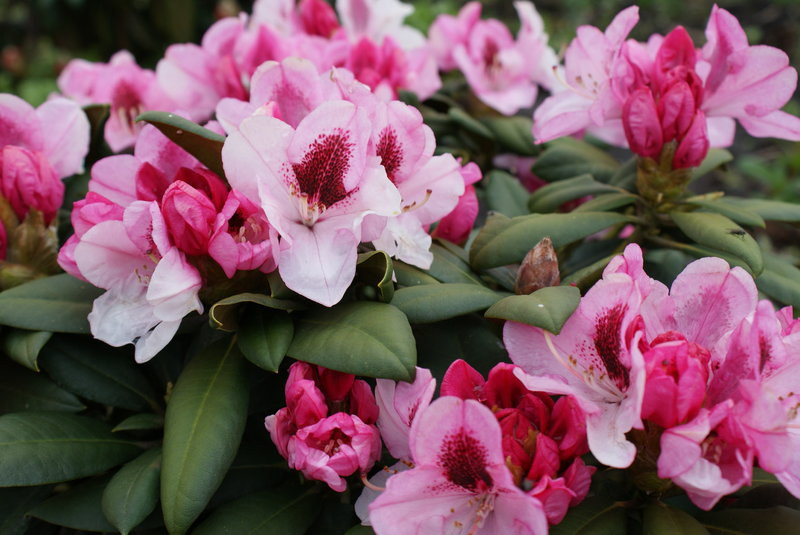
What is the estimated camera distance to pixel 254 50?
151 cm

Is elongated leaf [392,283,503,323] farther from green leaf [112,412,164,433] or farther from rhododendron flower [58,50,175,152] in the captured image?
rhododendron flower [58,50,175,152]

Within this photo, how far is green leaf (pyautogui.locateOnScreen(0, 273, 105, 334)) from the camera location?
103 cm

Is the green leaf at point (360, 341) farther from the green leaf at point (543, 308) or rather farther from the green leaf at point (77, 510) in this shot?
the green leaf at point (77, 510)

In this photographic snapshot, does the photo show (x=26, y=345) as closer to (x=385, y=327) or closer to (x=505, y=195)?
(x=385, y=327)

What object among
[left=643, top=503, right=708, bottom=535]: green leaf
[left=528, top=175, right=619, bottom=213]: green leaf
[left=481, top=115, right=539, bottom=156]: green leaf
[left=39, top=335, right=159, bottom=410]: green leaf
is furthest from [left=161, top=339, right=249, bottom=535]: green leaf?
[left=481, top=115, right=539, bottom=156]: green leaf

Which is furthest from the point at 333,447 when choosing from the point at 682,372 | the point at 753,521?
the point at 753,521

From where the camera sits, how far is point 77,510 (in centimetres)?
99

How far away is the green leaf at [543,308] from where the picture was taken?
849mm

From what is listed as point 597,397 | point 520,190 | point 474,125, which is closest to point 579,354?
point 597,397

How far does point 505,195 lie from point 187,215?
0.74 meters

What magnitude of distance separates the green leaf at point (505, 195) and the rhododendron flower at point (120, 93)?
68cm

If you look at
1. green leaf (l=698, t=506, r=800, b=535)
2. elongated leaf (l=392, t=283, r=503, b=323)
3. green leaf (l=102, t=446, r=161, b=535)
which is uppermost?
elongated leaf (l=392, t=283, r=503, b=323)

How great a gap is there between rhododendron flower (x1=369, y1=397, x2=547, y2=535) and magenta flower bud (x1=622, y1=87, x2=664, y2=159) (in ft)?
1.85

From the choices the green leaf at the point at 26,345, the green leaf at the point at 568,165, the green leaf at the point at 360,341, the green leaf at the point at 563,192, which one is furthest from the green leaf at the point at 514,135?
the green leaf at the point at 26,345
